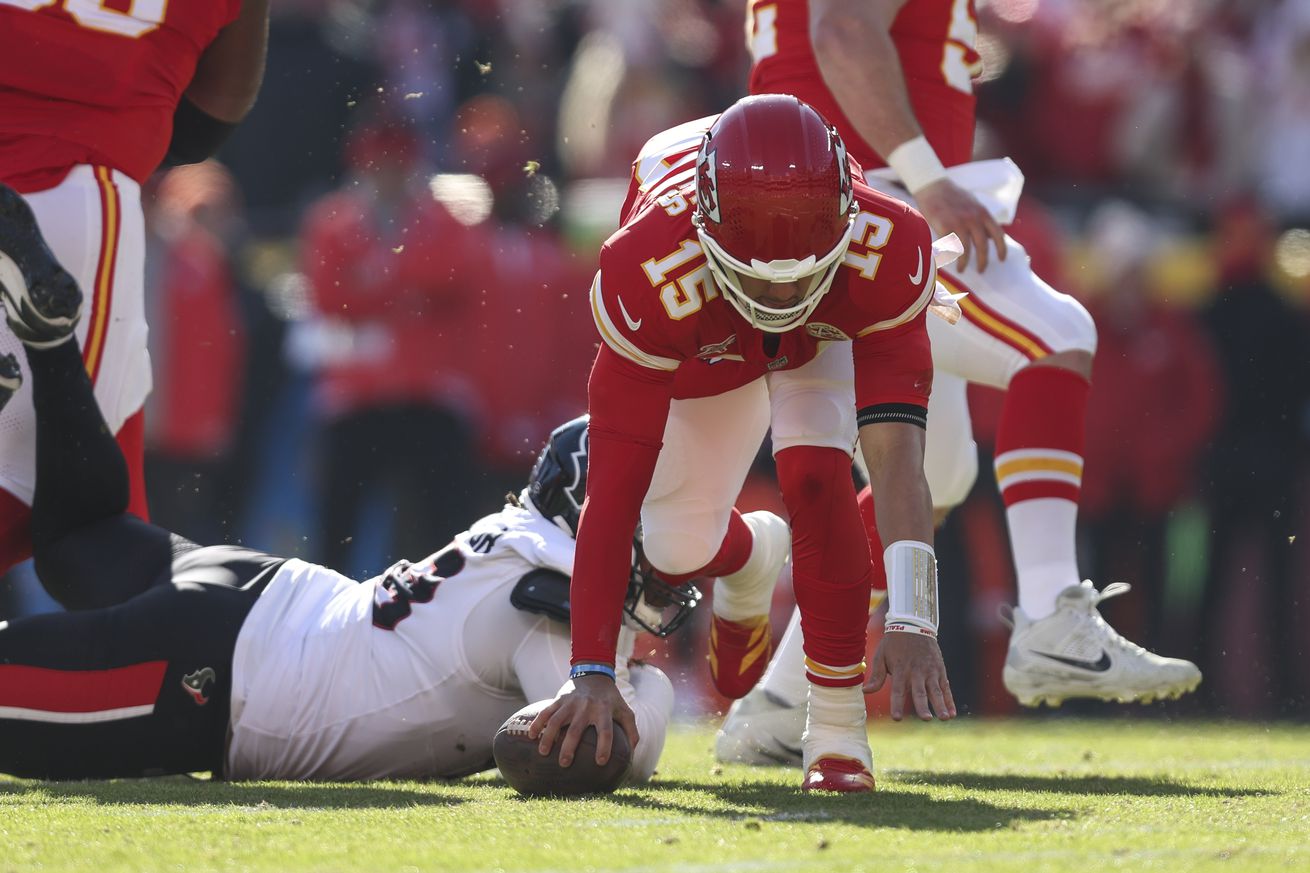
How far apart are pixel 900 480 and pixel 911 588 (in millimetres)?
208

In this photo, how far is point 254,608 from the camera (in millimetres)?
3889

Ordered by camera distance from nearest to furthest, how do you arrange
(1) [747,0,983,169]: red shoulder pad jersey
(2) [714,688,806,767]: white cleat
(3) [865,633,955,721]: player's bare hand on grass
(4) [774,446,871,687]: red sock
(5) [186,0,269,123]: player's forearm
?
1. (3) [865,633,955,721]: player's bare hand on grass
2. (4) [774,446,871,687]: red sock
3. (2) [714,688,806,767]: white cleat
4. (1) [747,0,983,169]: red shoulder pad jersey
5. (5) [186,0,269,123]: player's forearm

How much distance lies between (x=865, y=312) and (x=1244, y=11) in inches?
262

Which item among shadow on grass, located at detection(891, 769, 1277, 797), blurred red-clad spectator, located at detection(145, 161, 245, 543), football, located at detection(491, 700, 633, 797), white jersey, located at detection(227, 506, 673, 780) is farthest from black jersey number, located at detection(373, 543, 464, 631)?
blurred red-clad spectator, located at detection(145, 161, 245, 543)

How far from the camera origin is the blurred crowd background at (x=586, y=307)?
293 inches

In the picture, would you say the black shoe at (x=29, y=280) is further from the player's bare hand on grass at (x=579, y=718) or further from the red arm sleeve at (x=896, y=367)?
the red arm sleeve at (x=896, y=367)

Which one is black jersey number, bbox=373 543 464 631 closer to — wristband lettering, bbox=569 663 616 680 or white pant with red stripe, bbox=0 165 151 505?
wristband lettering, bbox=569 663 616 680

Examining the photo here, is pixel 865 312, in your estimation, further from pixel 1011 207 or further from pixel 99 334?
pixel 99 334

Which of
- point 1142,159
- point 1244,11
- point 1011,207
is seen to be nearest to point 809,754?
point 1011,207

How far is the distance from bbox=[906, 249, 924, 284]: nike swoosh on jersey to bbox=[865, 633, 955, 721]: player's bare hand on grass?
66cm

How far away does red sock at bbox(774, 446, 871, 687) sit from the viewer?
360 centimetres

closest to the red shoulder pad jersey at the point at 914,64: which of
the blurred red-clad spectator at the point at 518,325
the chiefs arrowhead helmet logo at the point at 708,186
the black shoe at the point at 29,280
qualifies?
the chiefs arrowhead helmet logo at the point at 708,186

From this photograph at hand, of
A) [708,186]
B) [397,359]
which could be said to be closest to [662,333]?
[708,186]

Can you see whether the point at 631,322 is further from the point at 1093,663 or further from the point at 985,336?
the point at 1093,663
